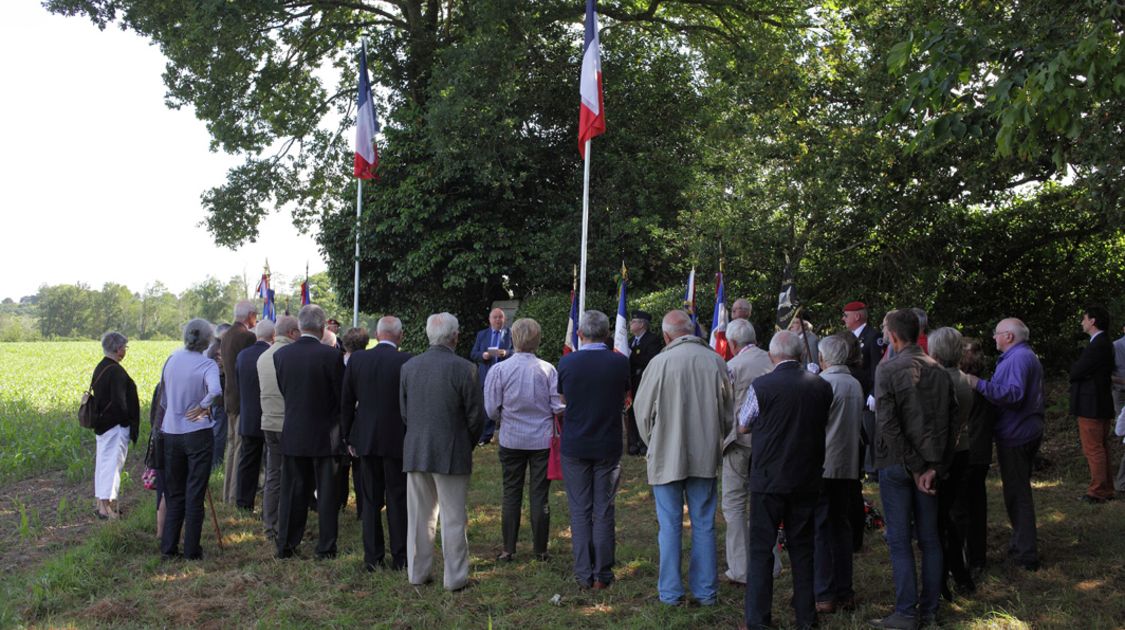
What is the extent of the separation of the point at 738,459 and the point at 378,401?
117 inches

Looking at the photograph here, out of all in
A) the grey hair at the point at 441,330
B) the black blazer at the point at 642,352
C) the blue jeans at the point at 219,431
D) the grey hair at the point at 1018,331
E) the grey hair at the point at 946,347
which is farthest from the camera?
the black blazer at the point at 642,352

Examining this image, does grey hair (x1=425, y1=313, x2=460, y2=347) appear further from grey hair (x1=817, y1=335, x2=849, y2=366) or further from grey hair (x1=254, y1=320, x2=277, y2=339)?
grey hair (x1=817, y1=335, x2=849, y2=366)

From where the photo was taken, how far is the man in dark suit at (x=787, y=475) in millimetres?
5688

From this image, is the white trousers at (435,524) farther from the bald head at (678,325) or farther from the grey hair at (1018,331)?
the grey hair at (1018,331)

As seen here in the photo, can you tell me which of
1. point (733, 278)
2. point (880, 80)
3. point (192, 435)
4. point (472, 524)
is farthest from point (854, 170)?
point (192, 435)

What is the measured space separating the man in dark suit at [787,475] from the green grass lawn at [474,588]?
452 mm

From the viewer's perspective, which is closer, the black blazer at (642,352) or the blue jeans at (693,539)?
the blue jeans at (693,539)

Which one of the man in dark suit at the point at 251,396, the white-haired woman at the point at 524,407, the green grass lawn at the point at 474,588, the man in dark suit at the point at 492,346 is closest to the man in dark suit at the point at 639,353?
the man in dark suit at the point at 492,346

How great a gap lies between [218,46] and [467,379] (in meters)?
14.3

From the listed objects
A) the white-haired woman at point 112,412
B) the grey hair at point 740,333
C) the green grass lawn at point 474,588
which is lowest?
the green grass lawn at point 474,588

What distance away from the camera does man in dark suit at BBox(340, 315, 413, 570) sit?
7.38 metres

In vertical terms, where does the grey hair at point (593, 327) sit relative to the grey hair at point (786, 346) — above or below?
above

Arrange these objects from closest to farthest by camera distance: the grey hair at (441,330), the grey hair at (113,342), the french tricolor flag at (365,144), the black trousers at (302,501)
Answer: the grey hair at (441,330)
the black trousers at (302,501)
the grey hair at (113,342)
the french tricolor flag at (365,144)

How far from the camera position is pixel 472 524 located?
9117mm
